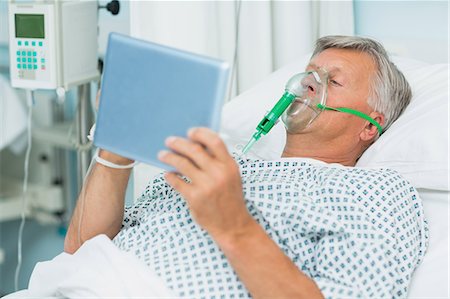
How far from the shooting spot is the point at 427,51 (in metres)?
2.14

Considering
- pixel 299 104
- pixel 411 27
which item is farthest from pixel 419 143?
pixel 411 27

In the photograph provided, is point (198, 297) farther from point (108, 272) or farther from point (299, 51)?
point (299, 51)

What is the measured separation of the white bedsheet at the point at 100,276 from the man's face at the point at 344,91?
569mm

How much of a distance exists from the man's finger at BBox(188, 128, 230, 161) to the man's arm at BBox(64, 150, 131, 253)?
418 millimetres

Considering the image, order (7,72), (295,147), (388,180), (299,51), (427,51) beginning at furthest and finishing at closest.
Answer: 1. (7,72)
2. (299,51)
3. (427,51)
4. (295,147)
5. (388,180)

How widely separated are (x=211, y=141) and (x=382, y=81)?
781mm

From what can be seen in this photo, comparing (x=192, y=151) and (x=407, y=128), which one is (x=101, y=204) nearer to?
(x=192, y=151)

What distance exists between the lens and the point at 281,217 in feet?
4.76

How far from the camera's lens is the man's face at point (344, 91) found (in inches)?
67.9

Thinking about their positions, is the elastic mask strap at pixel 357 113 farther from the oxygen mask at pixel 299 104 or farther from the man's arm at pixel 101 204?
the man's arm at pixel 101 204

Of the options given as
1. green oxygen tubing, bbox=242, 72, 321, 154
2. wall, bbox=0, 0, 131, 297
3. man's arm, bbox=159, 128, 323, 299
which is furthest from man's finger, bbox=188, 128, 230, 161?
wall, bbox=0, 0, 131, 297

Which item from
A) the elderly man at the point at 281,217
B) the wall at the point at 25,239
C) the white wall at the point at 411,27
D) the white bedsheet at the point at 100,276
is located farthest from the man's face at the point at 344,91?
the wall at the point at 25,239

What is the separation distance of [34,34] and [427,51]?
4.05 feet

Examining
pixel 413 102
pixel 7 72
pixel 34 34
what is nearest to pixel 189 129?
pixel 413 102
